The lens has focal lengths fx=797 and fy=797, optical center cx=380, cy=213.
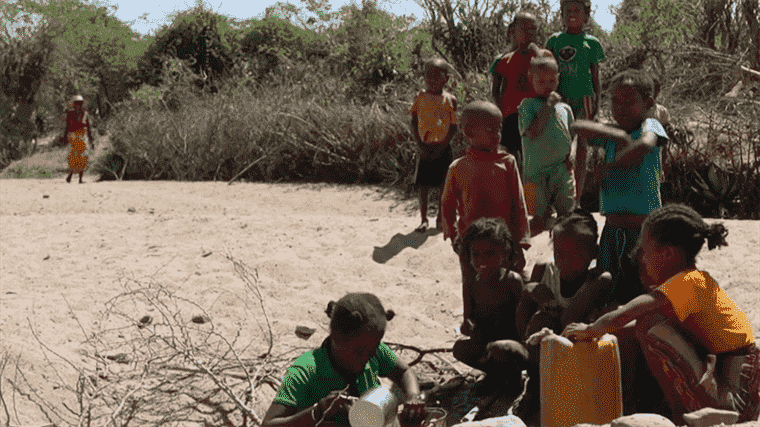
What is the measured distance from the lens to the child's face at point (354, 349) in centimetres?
254

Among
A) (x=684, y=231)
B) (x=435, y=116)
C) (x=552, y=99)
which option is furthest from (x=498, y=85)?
(x=684, y=231)

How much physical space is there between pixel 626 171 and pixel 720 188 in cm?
422

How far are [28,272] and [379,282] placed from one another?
259 centimetres

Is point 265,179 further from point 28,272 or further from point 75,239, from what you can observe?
point 28,272

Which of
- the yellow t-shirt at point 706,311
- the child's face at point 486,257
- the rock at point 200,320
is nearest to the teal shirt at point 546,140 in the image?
the child's face at point 486,257

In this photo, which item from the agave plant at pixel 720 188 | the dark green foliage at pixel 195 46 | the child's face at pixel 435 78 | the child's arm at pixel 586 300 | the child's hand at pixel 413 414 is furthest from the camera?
the dark green foliage at pixel 195 46

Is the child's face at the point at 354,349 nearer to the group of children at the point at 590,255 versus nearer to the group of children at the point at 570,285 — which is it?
the group of children at the point at 570,285

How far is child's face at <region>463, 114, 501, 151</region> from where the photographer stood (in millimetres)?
3908

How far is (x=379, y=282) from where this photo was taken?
5.42m

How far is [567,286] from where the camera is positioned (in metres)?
3.22

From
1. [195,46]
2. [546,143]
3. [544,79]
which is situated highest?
[195,46]

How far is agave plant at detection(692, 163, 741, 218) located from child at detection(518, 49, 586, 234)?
113 inches

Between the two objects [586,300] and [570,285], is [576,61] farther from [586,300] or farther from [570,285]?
[586,300]

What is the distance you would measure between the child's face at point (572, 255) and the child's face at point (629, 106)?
2.10 feet
